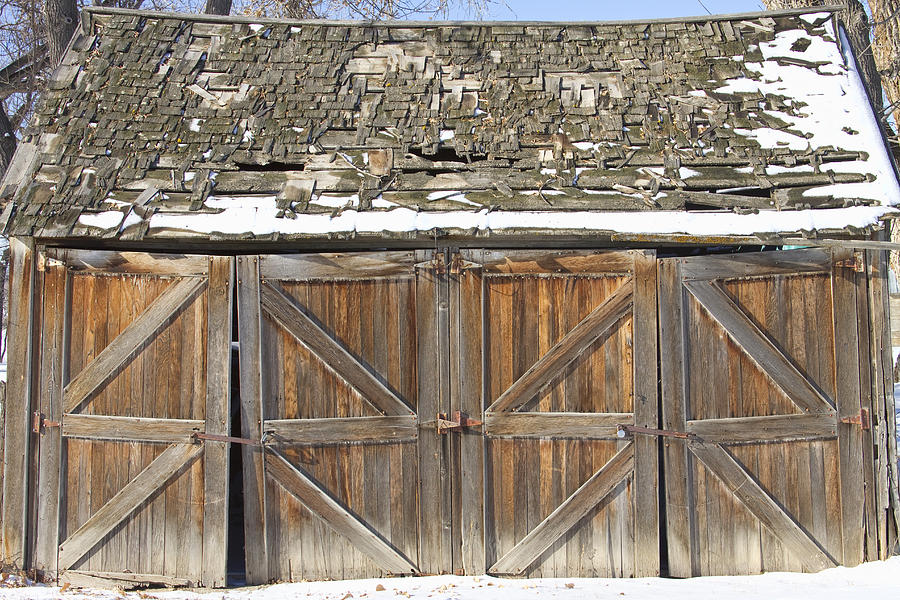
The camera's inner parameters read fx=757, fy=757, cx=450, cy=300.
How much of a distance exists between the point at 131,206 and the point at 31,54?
8994 mm

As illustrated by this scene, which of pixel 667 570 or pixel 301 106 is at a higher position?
pixel 301 106

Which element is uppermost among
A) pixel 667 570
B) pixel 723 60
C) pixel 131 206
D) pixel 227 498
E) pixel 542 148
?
pixel 723 60

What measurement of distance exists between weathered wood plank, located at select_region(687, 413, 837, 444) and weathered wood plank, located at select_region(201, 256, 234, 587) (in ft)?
12.2

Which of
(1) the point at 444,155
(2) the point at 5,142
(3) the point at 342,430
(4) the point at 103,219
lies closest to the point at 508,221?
(1) the point at 444,155

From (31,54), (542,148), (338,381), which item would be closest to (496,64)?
(542,148)

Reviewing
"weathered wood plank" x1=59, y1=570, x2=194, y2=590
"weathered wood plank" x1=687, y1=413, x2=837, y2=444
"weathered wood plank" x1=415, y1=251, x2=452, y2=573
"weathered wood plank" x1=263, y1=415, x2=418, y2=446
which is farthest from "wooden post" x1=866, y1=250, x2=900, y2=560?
"weathered wood plank" x1=59, y1=570, x2=194, y2=590

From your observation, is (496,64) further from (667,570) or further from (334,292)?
(667,570)

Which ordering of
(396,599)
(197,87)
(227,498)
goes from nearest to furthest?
(396,599)
(227,498)
(197,87)

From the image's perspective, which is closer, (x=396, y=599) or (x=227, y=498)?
(x=396, y=599)

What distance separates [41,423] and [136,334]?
1063 mm

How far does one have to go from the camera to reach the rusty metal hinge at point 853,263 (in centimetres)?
606

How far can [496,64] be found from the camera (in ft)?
24.7

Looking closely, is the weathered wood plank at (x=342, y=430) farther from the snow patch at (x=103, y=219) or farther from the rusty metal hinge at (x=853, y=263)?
the rusty metal hinge at (x=853, y=263)

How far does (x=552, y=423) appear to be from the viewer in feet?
19.9
